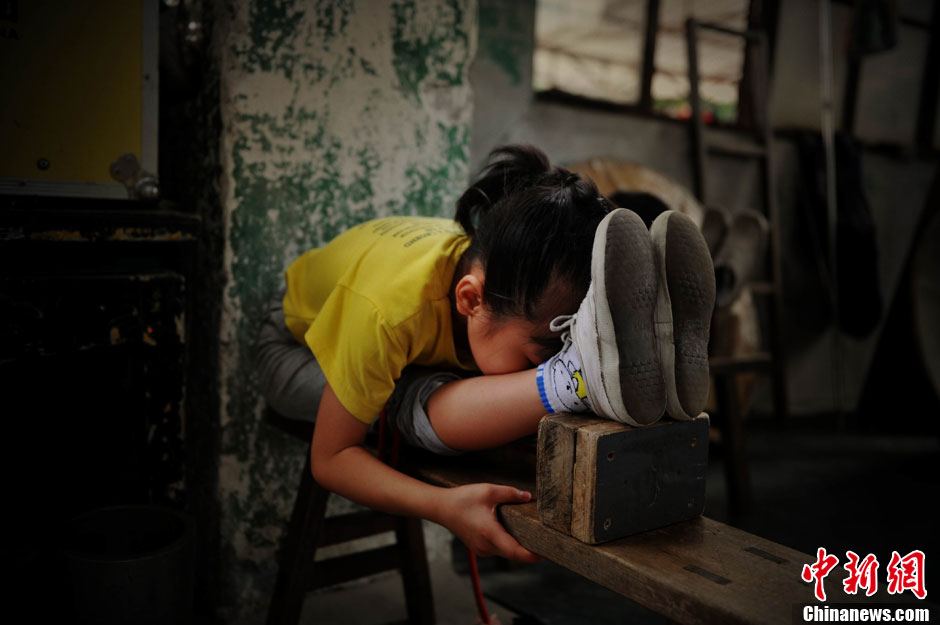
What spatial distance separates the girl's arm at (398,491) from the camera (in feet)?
2.82

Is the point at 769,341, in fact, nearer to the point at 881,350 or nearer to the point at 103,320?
the point at 881,350

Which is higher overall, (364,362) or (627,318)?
(627,318)

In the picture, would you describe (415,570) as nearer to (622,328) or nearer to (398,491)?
(398,491)

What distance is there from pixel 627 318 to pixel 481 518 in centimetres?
31

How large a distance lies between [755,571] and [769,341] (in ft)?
10.5

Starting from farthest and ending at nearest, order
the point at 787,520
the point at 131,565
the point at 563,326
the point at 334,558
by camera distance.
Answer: the point at 787,520, the point at 334,558, the point at 131,565, the point at 563,326

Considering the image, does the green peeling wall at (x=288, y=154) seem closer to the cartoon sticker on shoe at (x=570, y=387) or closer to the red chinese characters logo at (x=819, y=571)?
the cartoon sticker on shoe at (x=570, y=387)

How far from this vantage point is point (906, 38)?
411 centimetres

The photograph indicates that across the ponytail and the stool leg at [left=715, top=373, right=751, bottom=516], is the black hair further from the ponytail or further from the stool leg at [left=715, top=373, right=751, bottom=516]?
the stool leg at [left=715, top=373, right=751, bottom=516]

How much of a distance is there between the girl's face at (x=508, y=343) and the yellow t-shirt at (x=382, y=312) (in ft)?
0.25

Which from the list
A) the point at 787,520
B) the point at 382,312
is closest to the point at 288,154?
the point at 382,312

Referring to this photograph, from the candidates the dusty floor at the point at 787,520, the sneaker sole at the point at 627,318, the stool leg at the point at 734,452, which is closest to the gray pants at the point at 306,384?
the sneaker sole at the point at 627,318

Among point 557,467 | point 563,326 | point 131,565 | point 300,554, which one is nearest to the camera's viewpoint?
point 557,467

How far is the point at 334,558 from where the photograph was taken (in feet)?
4.48
